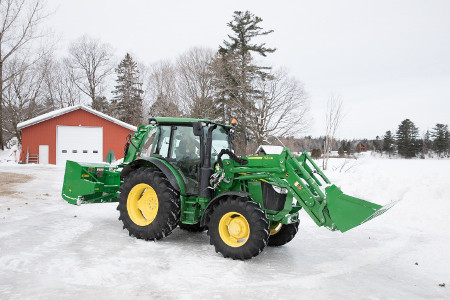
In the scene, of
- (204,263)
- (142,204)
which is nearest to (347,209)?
(204,263)

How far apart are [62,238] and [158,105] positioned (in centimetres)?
3573

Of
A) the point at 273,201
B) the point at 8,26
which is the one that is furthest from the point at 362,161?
the point at 8,26

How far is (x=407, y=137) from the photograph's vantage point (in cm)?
3897

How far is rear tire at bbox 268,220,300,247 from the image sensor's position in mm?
6223

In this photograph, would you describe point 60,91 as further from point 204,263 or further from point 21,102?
point 204,263

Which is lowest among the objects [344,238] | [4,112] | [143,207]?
[344,238]

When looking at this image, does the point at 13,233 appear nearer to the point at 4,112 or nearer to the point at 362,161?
the point at 362,161

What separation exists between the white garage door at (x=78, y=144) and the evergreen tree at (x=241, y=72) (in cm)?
1199

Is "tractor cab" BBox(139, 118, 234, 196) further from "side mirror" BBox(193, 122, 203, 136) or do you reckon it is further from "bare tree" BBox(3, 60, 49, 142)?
"bare tree" BBox(3, 60, 49, 142)

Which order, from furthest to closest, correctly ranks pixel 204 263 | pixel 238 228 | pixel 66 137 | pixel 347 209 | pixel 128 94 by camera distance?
pixel 128 94 < pixel 66 137 < pixel 238 228 < pixel 204 263 < pixel 347 209

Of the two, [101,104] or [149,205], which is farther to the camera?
[101,104]

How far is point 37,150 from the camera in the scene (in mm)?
27781

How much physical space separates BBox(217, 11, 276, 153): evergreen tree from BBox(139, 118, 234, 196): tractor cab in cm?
2377

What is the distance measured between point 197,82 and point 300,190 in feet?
109
